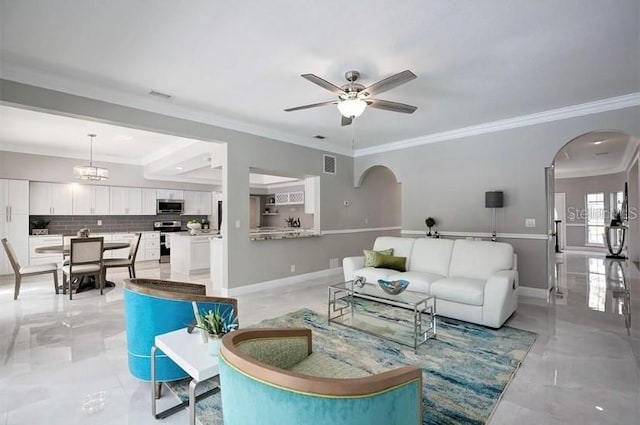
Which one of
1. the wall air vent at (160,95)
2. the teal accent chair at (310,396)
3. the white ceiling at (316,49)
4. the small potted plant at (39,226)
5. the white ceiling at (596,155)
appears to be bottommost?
the teal accent chair at (310,396)

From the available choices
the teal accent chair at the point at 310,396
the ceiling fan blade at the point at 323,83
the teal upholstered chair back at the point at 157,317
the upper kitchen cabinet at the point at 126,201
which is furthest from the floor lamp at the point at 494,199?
the upper kitchen cabinet at the point at 126,201

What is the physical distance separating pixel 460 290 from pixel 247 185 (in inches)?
141

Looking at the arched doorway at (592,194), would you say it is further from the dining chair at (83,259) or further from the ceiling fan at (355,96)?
the dining chair at (83,259)

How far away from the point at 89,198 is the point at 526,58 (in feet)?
30.2

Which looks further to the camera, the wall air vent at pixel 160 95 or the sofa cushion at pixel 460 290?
the wall air vent at pixel 160 95

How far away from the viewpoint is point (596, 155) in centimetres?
760

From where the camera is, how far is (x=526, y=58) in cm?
302

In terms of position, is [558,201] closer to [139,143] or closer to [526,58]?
[526,58]

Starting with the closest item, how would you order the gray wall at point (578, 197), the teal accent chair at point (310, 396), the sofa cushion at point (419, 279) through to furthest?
the teal accent chair at point (310, 396) → the sofa cushion at point (419, 279) → the gray wall at point (578, 197)

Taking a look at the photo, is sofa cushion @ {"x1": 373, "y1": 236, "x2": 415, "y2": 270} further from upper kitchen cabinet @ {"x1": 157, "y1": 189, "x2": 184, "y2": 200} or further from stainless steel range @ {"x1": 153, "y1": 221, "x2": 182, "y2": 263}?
upper kitchen cabinet @ {"x1": 157, "y1": 189, "x2": 184, "y2": 200}

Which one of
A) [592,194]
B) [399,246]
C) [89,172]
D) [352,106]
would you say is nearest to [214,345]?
[352,106]

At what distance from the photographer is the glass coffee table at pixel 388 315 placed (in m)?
3.15

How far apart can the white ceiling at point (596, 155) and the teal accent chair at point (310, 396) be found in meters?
5.43

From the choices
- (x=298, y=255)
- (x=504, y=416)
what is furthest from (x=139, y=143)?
(x=504, y=416)
